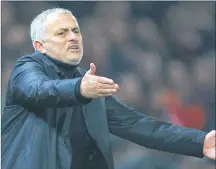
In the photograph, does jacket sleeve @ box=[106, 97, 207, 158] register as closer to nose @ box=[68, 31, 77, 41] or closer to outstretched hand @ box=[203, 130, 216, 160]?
outstretched hand @ box=[203, 130, 216, 160]

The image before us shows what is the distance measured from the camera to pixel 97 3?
1315 millimetres

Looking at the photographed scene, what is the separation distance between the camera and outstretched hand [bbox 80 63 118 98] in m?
0.68

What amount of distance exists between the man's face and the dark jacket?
3 cm

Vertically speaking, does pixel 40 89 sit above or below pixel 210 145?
above

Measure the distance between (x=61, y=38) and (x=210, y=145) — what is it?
13.2 inches

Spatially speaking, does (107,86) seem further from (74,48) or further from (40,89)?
(74,48)

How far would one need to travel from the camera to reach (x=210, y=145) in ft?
2.89

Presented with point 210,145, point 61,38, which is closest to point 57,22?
point 61,38

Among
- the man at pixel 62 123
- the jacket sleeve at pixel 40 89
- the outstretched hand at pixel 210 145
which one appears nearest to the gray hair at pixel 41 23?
the man at pixel 62 123

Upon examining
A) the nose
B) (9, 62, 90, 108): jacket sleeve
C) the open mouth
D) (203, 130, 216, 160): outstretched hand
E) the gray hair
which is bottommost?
(203, 130, 216, 160): outstretched hand

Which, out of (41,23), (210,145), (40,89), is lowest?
(210,145)

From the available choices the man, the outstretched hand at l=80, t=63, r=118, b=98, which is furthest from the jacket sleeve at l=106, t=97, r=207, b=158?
the outstretched hand at l=80, t=63, r=118, b=98

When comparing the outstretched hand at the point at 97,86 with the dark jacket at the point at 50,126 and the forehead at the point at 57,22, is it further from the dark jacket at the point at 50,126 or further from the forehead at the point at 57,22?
the forehead at the point at 57,22

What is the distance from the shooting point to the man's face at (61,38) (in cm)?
90
